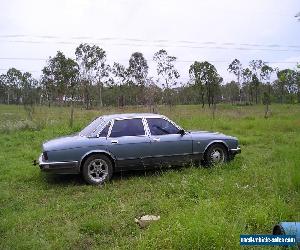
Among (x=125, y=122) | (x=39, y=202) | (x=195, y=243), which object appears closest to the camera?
(x=195, y=243)

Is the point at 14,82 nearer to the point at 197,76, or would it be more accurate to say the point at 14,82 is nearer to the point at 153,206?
the point at 197,76

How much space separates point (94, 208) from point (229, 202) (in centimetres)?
215

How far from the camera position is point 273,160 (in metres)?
10.5

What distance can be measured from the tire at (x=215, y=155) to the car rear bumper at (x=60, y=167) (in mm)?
3026

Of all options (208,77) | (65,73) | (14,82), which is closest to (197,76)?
(208,77)

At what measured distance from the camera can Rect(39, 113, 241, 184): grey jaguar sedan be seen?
27.8 ft

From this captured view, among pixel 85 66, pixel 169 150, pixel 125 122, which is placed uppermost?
pixel 85 66

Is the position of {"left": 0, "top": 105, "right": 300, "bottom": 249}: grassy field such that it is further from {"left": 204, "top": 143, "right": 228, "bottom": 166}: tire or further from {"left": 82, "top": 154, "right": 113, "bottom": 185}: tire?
{"left": 204, "top": 143, "right": 228, "bottom": 166}: tire

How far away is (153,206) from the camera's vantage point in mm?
6738

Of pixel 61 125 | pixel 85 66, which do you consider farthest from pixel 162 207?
pixel 85 66

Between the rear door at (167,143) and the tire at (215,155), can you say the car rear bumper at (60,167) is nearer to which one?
the rear door at (167,143)

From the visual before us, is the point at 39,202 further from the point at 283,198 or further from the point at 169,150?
the point at 283,198

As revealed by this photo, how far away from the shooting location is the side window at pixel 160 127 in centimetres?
930

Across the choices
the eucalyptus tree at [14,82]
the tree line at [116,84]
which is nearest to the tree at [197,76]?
the tree line at [116,84]
